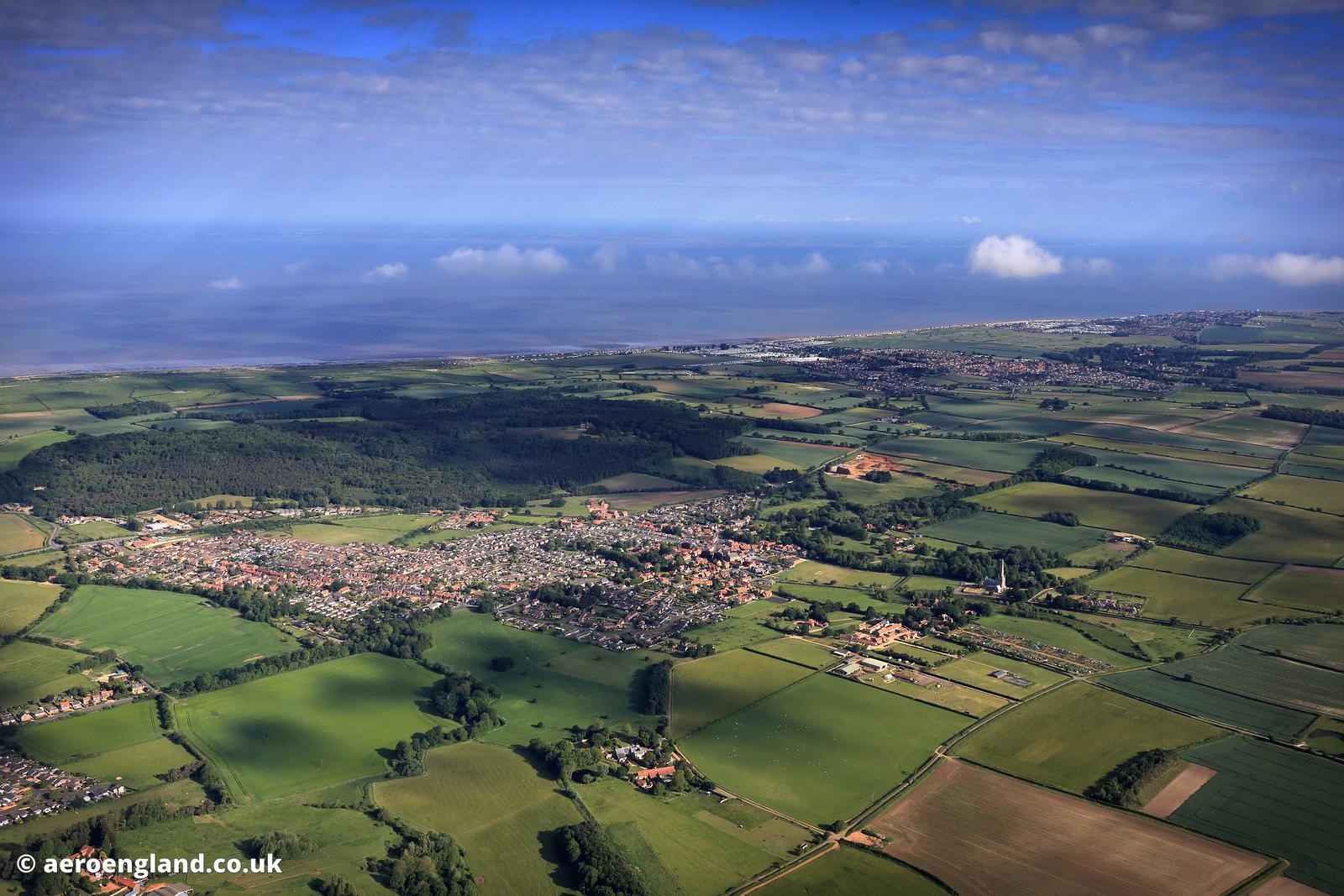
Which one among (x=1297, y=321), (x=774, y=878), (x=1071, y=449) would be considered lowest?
(x=774, y=878)

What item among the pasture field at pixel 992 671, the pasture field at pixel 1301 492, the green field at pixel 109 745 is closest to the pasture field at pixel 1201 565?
the pasture field at pixel 1301 492

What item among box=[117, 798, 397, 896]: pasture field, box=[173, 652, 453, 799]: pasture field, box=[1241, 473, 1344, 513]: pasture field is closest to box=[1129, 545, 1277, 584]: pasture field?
box=[1241, 473, 1344, 513]: pasture field

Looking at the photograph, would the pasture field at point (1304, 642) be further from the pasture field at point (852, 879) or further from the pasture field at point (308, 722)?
the pasture field at point (308, 722)

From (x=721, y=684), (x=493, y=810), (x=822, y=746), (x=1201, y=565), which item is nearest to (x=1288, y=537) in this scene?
(x=1201, y=565)

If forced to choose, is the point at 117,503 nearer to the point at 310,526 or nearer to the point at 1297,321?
the point at 310,526

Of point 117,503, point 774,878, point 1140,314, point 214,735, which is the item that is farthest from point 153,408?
point 1140,314
